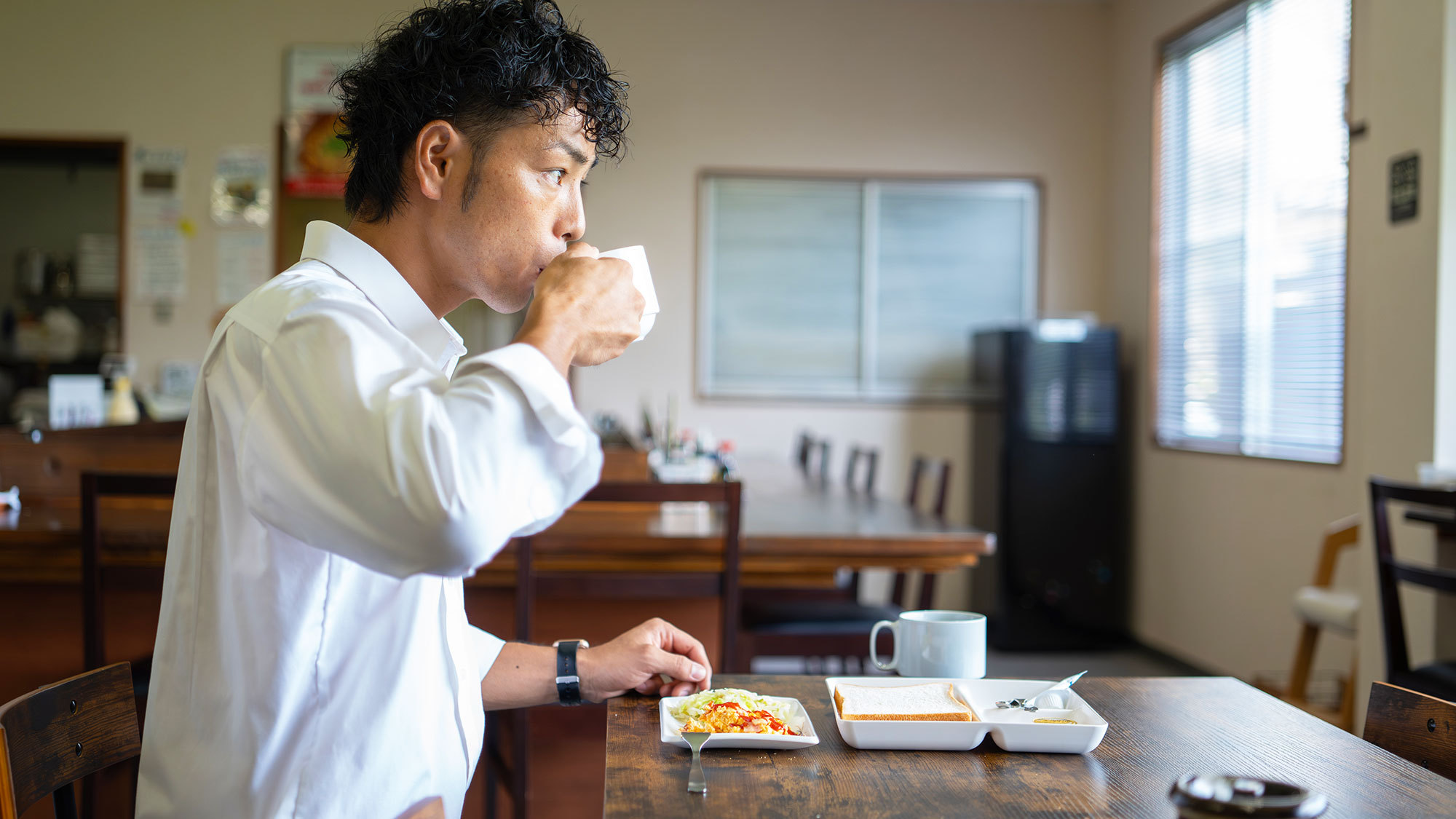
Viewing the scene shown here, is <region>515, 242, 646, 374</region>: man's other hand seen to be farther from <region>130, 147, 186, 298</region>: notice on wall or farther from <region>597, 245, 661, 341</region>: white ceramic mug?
<region>130, 147, 186, 298</region>: notice on wall

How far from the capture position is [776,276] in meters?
5.27

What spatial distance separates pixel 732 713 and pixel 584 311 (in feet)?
1.36

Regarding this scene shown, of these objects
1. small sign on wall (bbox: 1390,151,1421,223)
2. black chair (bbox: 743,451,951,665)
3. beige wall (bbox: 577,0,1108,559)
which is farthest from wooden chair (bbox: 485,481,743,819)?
beige wall (bbox: 577,0,1108,559)

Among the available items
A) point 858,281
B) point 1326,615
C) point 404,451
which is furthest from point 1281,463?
point 404,451

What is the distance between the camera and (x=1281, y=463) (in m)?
3.83

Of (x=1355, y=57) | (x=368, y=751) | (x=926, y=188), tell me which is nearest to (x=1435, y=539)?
Result: (x=1355, y=57)

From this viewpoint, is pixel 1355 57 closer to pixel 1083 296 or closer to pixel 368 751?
pixel 1083 296

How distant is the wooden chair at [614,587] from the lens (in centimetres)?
192

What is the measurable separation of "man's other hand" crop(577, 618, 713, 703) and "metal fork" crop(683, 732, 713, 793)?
0.22 metres

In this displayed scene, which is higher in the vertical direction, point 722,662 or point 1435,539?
point 1435,539

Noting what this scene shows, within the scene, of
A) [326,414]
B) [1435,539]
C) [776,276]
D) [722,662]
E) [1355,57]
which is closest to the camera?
[326,414]

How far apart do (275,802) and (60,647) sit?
1.70m

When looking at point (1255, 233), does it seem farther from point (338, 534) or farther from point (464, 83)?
point (338, 534)

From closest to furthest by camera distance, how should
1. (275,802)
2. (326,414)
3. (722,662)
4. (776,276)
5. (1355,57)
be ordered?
(326,414) → (275,802) → (722,662) → (1355,57) → (776,276)
